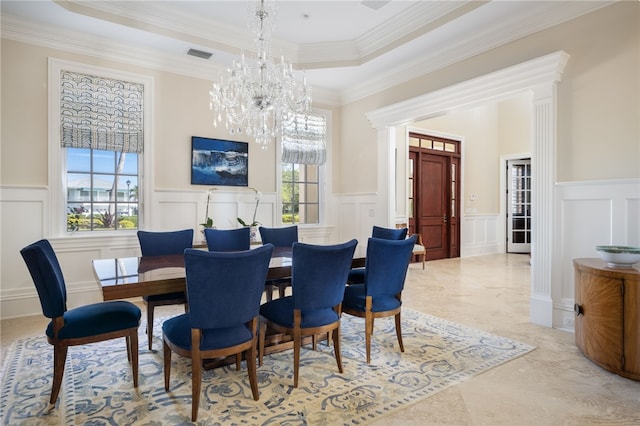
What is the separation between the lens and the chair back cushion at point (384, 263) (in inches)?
102

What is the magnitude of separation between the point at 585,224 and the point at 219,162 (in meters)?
4.22

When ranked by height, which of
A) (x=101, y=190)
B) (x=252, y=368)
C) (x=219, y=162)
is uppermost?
(x=219, y=162)

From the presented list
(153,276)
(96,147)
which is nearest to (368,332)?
(153,276)

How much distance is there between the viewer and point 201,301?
1.88m

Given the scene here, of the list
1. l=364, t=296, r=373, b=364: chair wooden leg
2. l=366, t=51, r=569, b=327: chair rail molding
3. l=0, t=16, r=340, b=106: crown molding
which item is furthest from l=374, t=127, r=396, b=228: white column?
l=364, t=296, r=373, b=364: chair wooden leg

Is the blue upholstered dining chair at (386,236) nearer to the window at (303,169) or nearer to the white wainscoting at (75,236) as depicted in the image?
the white wainscoting at (75,236)

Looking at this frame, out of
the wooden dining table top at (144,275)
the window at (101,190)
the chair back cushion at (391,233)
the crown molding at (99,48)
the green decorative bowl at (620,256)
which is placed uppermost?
the crown molding at (99,48)

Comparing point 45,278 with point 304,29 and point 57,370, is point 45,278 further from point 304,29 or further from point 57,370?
point 304,29

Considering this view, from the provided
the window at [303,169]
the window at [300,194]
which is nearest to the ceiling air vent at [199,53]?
the window at [303,169]

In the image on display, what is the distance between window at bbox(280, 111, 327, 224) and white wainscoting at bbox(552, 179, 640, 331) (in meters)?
3.56

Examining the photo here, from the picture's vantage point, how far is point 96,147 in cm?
413

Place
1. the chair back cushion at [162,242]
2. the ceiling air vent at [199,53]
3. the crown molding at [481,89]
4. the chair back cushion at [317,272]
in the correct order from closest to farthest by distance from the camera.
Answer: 1. the chair back cushion at [317,272]
2. the chair back cushion at [162,242]
3. the crown molding at [481,89]
4. the ceiling air vent at [199,53]

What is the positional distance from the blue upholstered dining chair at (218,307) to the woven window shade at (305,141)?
12.5 ft

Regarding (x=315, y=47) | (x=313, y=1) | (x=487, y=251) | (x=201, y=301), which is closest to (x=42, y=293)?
(x=201, y=301)
